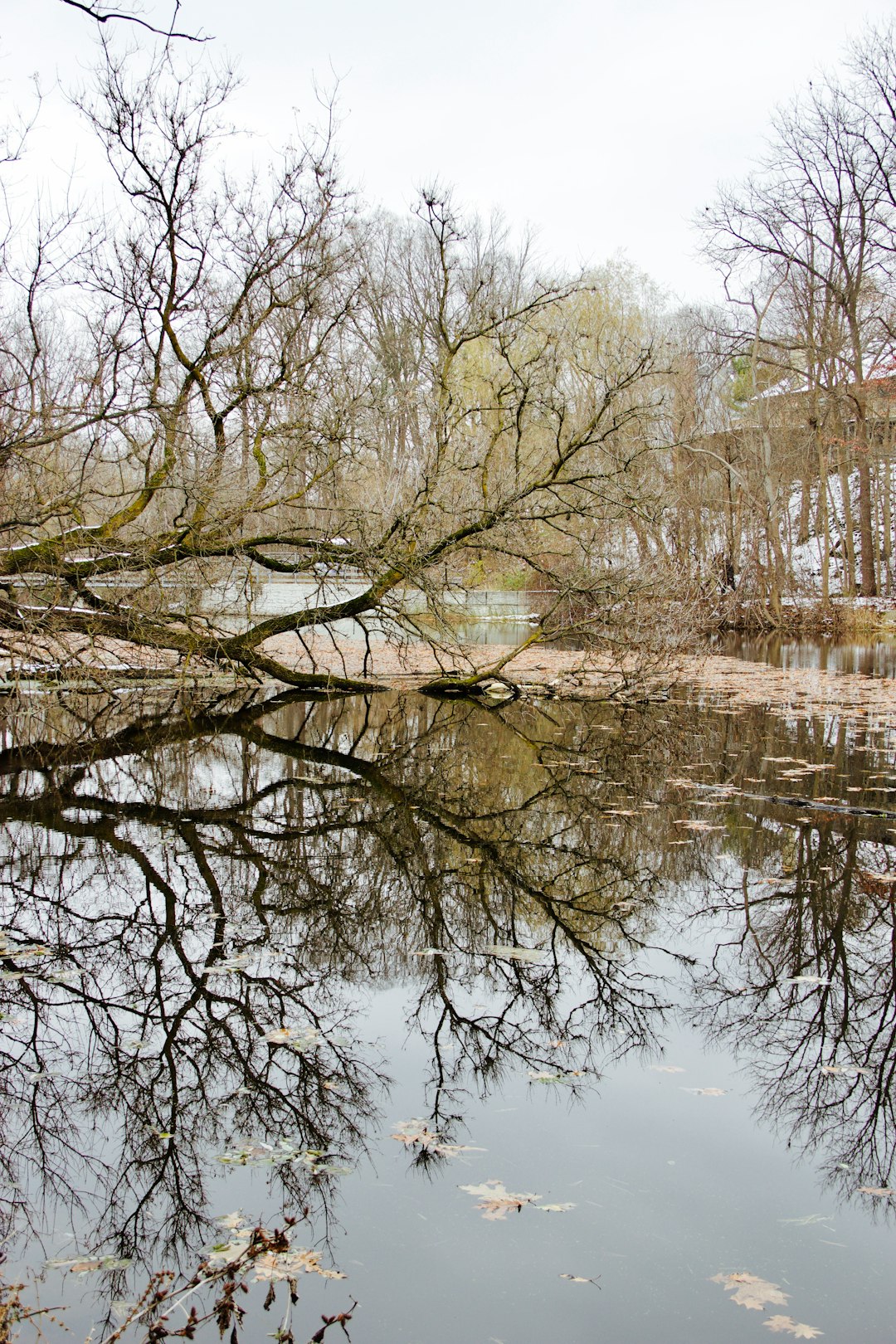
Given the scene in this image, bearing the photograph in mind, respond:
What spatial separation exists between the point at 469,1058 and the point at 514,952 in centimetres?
98

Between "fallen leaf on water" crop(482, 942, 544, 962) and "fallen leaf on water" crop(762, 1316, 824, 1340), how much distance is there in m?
2.23

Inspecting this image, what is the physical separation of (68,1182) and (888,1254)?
2282mm

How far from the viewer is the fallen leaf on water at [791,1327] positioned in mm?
2348

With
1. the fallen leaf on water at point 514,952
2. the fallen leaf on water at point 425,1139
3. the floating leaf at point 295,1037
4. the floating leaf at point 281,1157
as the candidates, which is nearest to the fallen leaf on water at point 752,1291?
the fallen leaf on water at point 425,1139

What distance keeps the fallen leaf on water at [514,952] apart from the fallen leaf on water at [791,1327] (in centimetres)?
223

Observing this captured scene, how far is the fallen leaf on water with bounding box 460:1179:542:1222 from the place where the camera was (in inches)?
110

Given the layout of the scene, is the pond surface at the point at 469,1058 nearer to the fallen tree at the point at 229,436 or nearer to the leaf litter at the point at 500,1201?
the leaf litter at the point at 500,1201

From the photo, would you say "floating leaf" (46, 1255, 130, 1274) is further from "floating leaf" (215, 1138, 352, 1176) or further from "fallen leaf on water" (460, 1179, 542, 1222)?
"fallen leaf on water" (460, 1179, 542, 1222)

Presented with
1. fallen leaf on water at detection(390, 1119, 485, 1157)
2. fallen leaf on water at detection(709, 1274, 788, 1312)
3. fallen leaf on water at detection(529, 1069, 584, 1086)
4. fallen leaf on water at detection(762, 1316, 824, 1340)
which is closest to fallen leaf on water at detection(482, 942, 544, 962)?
fallen leaf on water at detection(529, 1069, 584, 1086)

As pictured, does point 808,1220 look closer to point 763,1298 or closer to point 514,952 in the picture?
point 763,1298

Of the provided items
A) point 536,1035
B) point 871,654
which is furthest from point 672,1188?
point 871,654

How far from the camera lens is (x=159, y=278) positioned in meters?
12.4

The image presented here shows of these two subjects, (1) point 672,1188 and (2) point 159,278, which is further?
(2) point 159,278

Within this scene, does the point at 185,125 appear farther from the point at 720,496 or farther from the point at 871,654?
the point at 720,496
